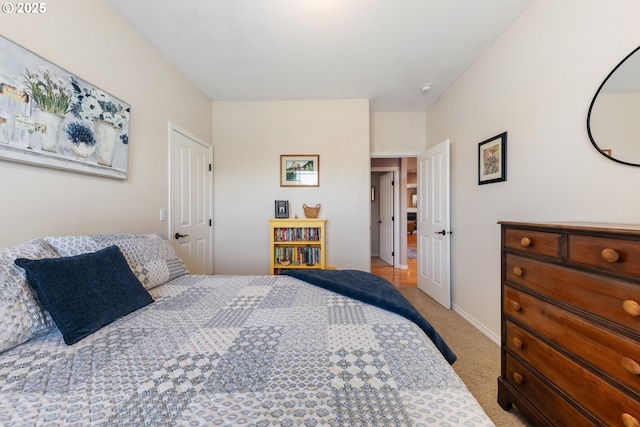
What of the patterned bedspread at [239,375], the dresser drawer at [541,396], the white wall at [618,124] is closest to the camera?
the patterned bedspread at [239,375]

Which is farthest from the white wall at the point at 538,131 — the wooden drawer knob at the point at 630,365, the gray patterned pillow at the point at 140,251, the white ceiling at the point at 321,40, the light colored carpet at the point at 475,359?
the gray patterned pillow at the point at 140,251

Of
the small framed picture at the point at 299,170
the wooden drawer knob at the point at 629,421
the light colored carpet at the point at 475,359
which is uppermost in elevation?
the small framed picture at the point at 299,170

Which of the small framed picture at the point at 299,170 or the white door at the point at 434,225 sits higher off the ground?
the small framed picture at the point at 299,170

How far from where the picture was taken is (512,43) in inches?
75.5

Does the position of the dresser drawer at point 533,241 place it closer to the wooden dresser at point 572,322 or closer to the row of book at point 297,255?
the wooden dresser at point 572,322

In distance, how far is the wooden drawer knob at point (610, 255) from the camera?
84cm

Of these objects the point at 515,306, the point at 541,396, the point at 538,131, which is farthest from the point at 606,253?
the point at 538,131

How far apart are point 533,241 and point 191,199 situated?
9.86ft

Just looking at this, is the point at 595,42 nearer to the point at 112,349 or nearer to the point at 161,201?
the point at 112,349

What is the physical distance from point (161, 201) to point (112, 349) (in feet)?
5.96

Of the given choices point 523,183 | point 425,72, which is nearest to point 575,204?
point 523,183

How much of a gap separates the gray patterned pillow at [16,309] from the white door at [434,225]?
123 inches

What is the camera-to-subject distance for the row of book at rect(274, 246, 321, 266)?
3082 millimetres

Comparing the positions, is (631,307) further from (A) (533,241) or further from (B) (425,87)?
(B) (425,87)
